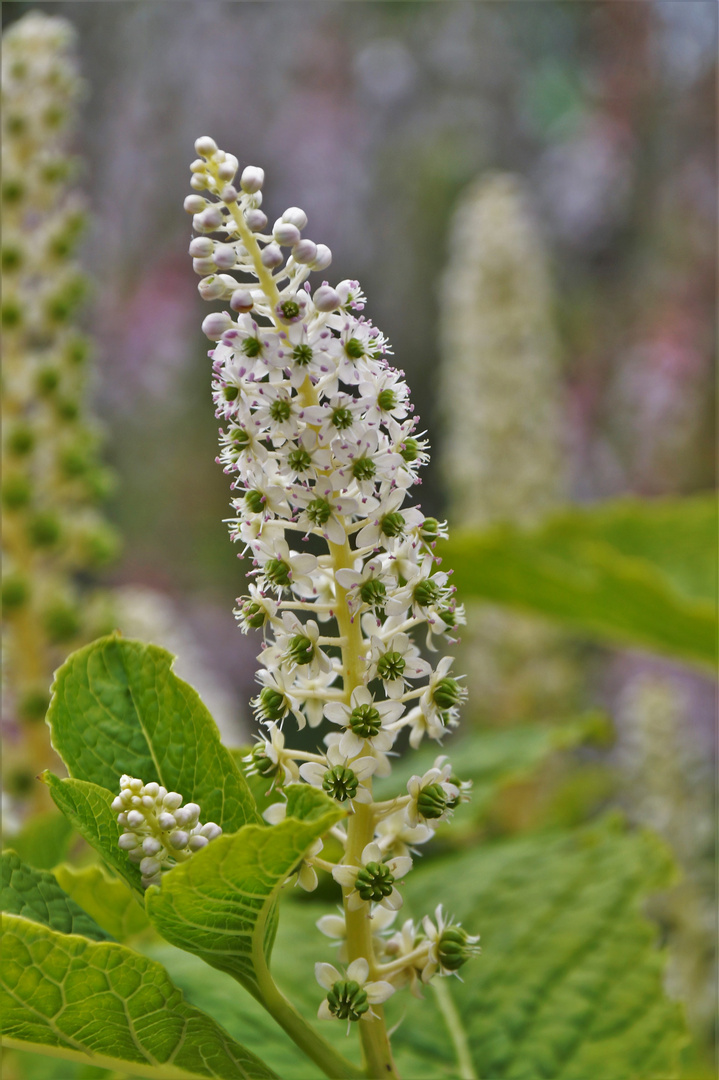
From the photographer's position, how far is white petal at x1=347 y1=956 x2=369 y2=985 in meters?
0.57

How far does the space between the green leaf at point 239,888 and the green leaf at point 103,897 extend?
17cm

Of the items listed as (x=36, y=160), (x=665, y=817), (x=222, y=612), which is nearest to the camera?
(x=36, y=160)

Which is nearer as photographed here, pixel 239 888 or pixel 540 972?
pixel 239 888

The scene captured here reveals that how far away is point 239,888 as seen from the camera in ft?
1.73

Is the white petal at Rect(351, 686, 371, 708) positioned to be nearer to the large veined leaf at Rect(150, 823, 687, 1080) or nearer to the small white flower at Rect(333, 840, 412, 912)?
the small white flower at Rect(333, 840, 412, 912)

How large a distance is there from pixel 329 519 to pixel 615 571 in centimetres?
67

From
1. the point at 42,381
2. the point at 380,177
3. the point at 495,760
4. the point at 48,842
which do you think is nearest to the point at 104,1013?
the point at 48,842

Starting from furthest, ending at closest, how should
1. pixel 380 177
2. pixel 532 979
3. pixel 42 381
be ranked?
pixel 380 177 < pixel 42 381 < pixel 532 979

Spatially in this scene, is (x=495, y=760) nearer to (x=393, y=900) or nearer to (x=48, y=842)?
(x=48, y=842)

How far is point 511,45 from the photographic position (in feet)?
12.9

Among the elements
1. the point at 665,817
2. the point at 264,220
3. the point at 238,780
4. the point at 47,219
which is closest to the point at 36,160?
the point at 47,219

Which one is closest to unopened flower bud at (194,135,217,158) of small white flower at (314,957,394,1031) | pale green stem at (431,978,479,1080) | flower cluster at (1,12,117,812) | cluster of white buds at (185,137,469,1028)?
cluster of white buds at (185,137,469,1028)

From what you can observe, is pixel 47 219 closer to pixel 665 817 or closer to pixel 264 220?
pixel 264 220

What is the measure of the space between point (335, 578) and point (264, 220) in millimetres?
185
